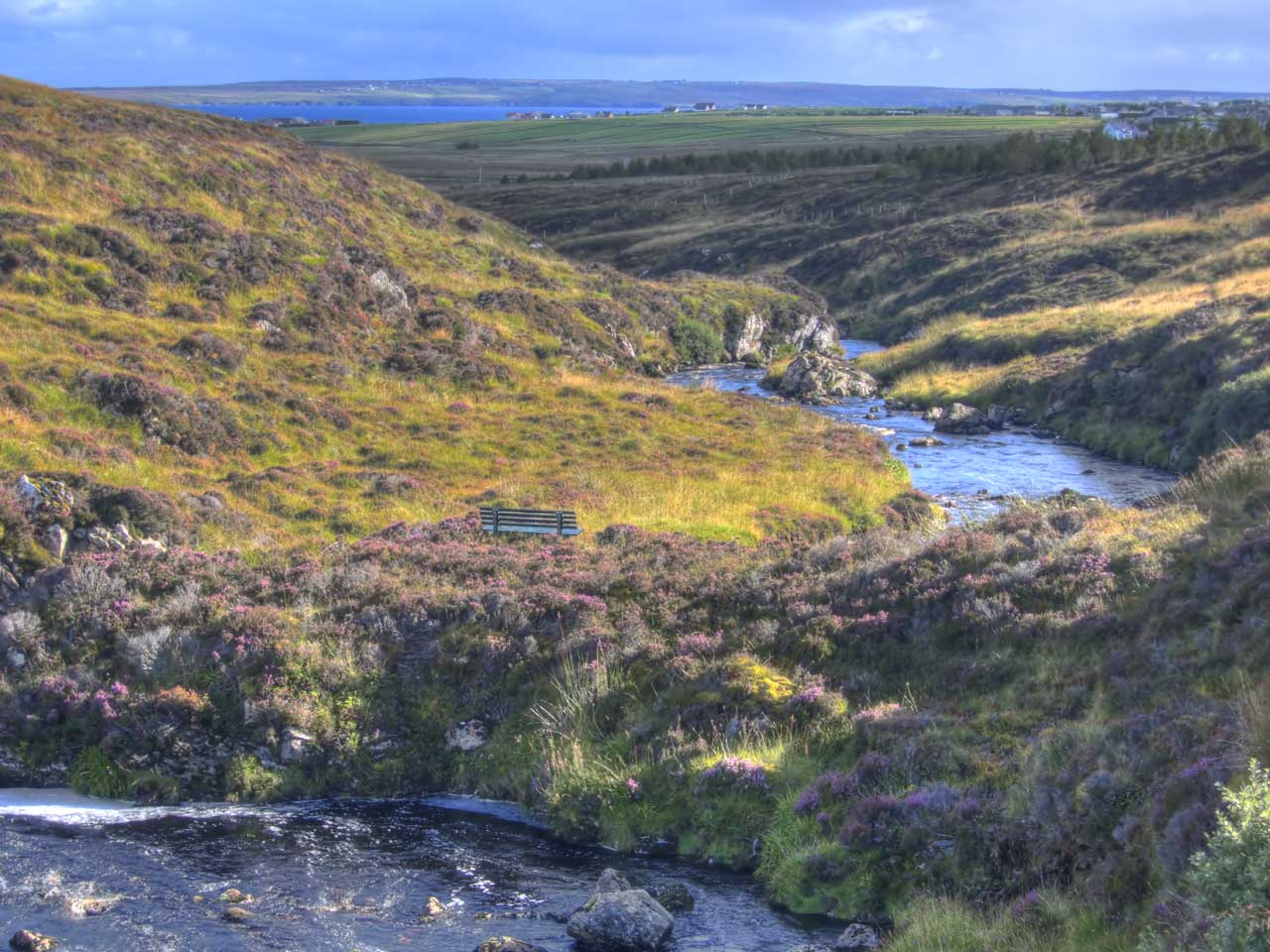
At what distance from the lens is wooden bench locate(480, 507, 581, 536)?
925 inches

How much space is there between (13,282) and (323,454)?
13.5 metres

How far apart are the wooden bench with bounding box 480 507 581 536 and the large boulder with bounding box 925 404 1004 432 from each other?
2495cm

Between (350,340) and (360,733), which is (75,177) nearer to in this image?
(350,340)

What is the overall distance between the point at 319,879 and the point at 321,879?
22mm

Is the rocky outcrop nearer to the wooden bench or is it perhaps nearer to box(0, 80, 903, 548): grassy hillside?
box(0, 80, 903, 548): grassy hillside

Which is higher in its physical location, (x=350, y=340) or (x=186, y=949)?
(x=350, y=340)

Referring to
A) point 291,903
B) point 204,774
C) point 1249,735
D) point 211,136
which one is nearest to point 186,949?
point 291,903

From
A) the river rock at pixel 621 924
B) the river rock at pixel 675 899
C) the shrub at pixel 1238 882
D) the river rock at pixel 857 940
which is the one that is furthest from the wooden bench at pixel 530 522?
the shrub at pixel 1238 882

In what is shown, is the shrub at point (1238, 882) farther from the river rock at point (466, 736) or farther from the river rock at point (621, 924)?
the river rock at point (466, 736)

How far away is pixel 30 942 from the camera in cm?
1123

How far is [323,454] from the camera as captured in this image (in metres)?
31.5

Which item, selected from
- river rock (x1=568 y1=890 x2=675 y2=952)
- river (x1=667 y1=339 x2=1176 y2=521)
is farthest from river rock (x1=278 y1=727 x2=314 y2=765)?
river (x1=667 y1=339 x2=1176 y2=521)

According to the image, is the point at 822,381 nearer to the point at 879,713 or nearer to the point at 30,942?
the point at 879,713

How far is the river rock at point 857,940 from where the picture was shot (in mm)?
Answer: 11445
